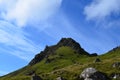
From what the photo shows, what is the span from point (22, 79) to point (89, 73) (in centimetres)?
4263

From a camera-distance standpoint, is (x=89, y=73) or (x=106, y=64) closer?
(x=89, y=73)

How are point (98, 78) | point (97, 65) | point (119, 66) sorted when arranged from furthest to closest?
1. point (97, 65)
2. point (119, 66)
3. point (98, 78)

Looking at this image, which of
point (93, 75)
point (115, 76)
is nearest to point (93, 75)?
point (93, 75)

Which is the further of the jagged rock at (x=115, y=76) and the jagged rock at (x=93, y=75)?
the jagged rock at (x=115, y=76)

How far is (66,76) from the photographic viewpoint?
542 ft

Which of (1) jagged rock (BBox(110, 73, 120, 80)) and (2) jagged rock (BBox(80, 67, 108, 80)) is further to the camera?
(1) jagged rock (BBox(110, 73, 120, 80))

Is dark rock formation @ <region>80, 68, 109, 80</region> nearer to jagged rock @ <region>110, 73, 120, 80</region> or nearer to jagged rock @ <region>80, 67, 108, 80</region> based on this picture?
jagged rock @ <region>80, 67, 108, 80</region>

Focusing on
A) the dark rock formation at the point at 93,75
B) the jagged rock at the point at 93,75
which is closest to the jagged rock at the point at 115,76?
the dark rock formation at the point at 93,75

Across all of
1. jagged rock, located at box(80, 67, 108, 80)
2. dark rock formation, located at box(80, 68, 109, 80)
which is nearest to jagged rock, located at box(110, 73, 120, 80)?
dark rock formation, located at box(80, 68, 109, 80)

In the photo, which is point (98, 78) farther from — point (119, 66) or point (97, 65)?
point (97, 65)

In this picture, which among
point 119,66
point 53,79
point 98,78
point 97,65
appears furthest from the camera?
point 97,65

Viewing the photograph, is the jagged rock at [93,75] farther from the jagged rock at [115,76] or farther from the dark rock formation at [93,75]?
the jagged rock at [115,76]

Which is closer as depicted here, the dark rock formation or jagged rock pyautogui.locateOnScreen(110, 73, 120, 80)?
the dark rock formation

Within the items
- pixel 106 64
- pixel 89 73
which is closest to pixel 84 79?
pixel 89 73
